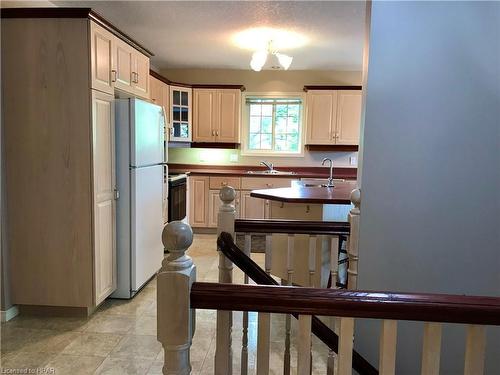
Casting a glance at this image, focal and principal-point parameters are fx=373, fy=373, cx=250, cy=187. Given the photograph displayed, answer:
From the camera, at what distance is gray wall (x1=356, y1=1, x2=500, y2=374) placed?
1.52m

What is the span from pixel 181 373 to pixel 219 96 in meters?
5.09

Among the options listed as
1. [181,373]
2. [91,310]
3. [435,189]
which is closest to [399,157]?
[435,189]

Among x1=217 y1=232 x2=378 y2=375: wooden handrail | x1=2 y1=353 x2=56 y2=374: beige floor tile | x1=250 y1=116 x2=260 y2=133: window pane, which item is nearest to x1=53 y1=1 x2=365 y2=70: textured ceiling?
x1=250 y1=116 x2=260 y2=133: window pane

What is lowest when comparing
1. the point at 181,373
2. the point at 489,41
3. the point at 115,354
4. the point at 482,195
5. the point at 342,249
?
the point at 115,354

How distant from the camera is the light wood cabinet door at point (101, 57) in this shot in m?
2.60

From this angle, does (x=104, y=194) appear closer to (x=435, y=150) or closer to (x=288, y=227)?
(x=288, y=227)

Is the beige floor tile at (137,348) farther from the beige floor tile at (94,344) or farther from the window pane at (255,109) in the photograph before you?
the window pane at (255,109)

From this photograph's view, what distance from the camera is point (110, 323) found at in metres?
2.72

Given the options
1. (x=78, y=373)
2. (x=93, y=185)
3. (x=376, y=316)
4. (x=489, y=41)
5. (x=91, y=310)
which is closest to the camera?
(x=376, y=316)

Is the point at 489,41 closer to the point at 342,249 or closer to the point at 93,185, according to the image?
the point at 342,249

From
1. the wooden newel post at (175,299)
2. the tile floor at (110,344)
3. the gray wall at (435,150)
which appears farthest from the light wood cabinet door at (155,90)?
the wooden newel post at (175,299)

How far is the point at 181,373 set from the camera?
0.93 m

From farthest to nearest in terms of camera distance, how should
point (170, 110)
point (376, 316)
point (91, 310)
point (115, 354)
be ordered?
point (170, 110) < point (91, 310) < point (115, 354) < point (376, 316)

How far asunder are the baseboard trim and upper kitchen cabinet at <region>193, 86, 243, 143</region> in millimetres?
3518
